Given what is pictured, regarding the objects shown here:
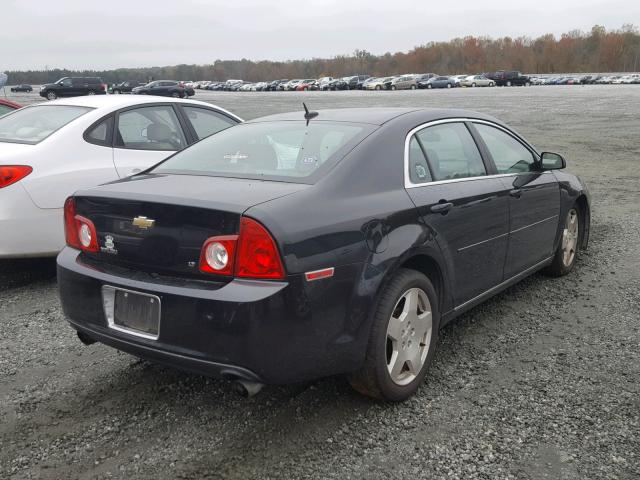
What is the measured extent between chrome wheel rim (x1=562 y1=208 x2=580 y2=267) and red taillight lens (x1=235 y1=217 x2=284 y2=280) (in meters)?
3.40

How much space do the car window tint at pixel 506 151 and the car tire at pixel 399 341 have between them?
1407 millimetres

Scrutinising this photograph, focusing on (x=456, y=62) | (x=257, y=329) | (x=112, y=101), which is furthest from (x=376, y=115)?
(x=456, y=62)

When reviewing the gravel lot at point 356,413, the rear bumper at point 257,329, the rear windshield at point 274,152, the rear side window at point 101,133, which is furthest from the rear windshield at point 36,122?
the rear bumper at point 257,329

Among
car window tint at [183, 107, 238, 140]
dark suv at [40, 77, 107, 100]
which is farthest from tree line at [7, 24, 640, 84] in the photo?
car window tint at [183, 107, 238, 140]

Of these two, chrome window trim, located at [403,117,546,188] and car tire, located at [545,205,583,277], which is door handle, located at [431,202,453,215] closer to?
chrome window trim, located at [403,117,546,188]

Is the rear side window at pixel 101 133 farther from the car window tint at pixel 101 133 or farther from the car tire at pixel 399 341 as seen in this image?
the car tire at pixel 399 341

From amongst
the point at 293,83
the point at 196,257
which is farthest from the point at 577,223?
the point at 293,83

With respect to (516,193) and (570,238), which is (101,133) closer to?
(516,193)

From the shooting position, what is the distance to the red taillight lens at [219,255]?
9.12 ft

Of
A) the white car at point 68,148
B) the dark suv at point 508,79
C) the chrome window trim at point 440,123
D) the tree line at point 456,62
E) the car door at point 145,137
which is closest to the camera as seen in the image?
the chrome window trim at point 440,123

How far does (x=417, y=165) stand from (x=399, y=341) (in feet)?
3.39

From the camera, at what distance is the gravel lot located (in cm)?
284

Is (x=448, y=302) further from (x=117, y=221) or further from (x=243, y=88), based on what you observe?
(x=243, y=88)

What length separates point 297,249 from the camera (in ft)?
9.13
